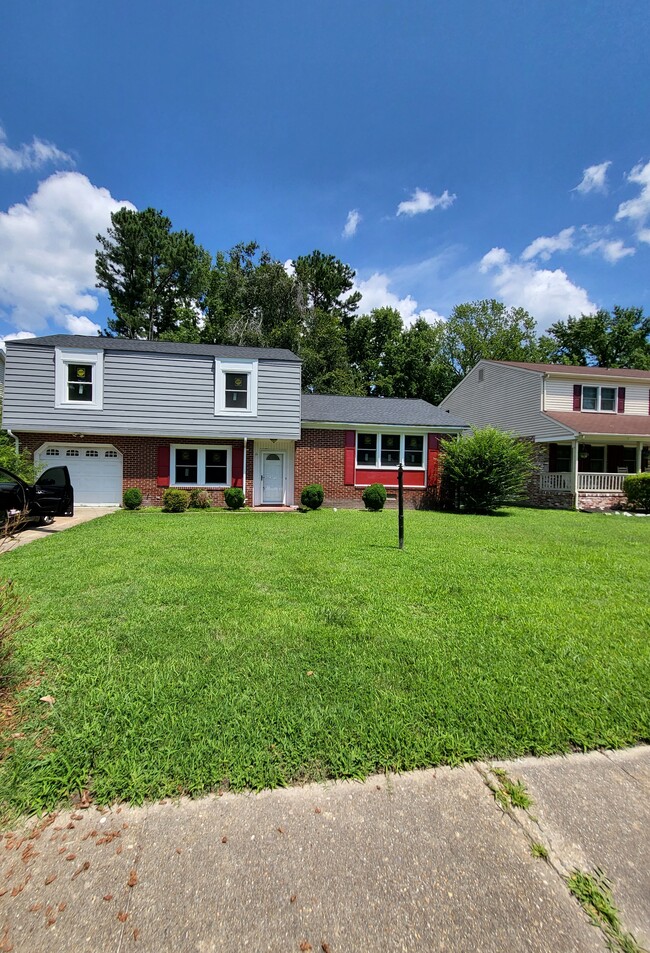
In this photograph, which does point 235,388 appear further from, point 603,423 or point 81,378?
point 603,423

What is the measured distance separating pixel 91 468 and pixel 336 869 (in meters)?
15.5

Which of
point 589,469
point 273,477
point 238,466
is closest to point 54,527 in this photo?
point 238,466

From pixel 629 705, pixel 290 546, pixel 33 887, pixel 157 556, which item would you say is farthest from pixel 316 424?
pixel 33 887

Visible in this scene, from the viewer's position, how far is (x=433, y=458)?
16.6 m

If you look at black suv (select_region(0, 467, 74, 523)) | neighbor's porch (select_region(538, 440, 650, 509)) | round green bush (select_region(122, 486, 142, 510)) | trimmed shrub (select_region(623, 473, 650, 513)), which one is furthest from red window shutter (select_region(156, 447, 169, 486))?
trimmed shrub (select_region(623, 473, 650, 513))

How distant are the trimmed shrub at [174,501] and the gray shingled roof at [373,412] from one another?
5.08m

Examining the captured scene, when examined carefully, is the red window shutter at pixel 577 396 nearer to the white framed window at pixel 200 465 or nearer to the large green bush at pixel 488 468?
the large green bush at pixel 488 468

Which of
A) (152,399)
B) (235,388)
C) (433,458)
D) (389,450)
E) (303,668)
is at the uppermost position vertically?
(235,388)

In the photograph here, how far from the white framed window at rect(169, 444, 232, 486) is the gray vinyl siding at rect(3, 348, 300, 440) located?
2.39 ft

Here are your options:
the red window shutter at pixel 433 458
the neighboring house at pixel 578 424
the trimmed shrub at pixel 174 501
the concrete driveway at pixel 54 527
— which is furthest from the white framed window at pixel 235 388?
the neighboring house at pixel 578 424

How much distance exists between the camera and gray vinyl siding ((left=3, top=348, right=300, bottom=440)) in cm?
1382

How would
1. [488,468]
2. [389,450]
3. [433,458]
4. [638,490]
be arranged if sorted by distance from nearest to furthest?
[488,468], [638,490], [389,450], [433,458]

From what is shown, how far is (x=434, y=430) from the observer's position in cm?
1661

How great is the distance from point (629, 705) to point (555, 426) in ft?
58.4
